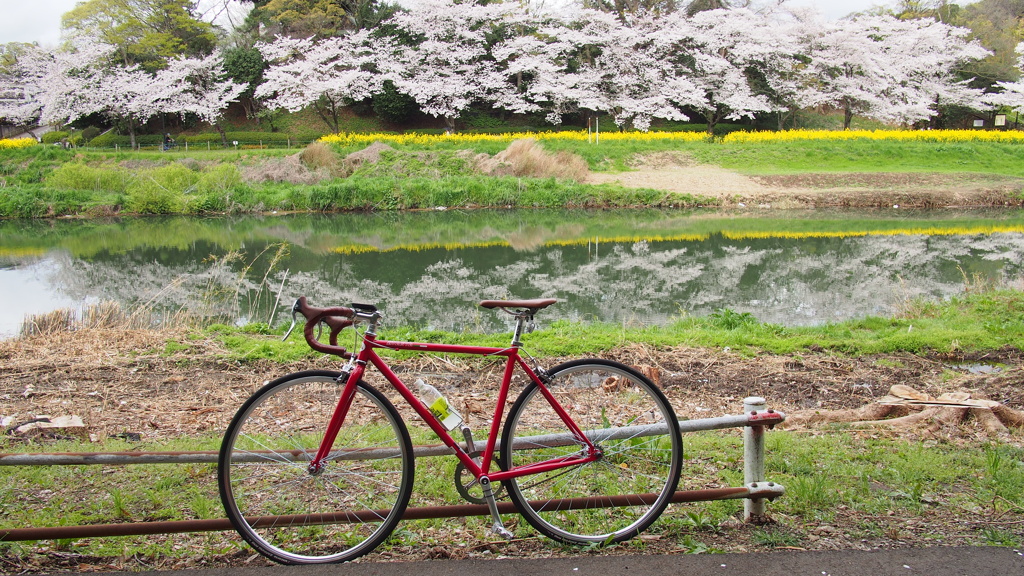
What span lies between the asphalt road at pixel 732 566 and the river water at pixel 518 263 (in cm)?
590

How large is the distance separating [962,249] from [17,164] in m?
33.5

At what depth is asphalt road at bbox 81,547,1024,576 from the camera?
8.80 ft

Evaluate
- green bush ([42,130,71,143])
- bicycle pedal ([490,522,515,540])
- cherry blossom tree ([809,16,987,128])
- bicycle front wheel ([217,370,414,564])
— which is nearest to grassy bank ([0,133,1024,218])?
cherry blossom tree ([809,16,987,128])

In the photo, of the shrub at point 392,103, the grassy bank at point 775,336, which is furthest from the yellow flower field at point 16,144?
the grassy bank at point 775,336

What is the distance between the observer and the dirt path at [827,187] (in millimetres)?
22562

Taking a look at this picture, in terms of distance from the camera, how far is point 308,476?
9.43ft

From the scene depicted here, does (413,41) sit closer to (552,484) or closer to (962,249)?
(962,249)

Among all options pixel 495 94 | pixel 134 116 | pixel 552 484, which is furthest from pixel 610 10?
pixel 552 484

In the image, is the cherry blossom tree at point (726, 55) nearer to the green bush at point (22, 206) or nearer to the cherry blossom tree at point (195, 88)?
the cherry blossom tree at point (195, 88)

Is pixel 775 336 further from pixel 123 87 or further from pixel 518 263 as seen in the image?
pixel 123 87

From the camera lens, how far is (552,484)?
3080 millimetres

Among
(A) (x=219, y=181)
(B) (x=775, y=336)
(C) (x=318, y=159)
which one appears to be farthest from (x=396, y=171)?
(B) (x=775, y=336)

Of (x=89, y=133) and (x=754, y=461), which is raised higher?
(x=89, y=133)

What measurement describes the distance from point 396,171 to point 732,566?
24.2 m
